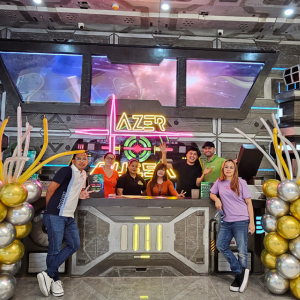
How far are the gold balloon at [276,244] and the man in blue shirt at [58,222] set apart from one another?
78.7 inches

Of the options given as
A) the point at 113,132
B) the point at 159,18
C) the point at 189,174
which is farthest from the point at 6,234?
the point at 159,18

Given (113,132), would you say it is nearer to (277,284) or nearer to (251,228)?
(251,228)

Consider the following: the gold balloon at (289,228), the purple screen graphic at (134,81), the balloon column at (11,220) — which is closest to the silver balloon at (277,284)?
the gold balloon at (289,228)

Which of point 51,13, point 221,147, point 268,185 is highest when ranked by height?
point 51,13

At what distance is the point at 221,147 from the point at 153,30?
255 cm

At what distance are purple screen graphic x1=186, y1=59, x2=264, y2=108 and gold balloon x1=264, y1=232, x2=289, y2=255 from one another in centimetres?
296

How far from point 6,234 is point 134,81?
11.6 ft

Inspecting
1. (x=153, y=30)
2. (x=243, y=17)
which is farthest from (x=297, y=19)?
(x=153, y=30)

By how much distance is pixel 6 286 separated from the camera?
2.61 meters

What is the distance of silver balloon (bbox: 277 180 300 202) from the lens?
9.33ft

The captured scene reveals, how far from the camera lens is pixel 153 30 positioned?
17.6 ft

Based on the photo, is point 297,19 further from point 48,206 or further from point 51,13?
point 48,206

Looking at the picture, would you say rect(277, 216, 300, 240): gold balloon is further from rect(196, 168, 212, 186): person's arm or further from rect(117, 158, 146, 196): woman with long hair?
rect(117, 158, 146, 196): woman with long hair

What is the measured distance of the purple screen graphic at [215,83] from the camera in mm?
5301
